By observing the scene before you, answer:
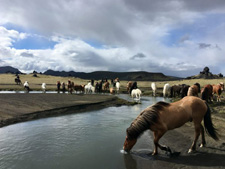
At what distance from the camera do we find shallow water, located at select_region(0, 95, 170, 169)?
20.4 ft

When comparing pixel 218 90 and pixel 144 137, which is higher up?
pixel 218 90

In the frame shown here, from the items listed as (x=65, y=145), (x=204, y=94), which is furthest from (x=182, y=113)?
(x=204, y=94)

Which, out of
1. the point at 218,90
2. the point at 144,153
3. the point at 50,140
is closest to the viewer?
the point at 144,153

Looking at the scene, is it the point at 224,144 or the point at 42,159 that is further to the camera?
the point at 224,144

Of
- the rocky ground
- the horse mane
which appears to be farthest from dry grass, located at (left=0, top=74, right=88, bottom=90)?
the horse mane

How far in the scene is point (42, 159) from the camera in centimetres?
651

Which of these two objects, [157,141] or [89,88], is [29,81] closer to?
[89,88]

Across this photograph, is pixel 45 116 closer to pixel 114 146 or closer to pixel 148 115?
pixel 114 146

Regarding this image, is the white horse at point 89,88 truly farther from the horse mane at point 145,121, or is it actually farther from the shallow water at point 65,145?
the horse mane at point 145,121

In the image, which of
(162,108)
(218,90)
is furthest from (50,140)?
(218,90)

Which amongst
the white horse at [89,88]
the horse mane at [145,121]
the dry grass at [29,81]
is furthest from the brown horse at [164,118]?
the dry grass at [29,81]

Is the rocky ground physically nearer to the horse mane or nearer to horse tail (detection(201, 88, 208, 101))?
the horse mane

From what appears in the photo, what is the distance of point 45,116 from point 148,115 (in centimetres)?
950

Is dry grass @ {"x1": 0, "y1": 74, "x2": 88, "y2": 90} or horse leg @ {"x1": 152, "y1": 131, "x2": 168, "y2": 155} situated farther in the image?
dry grass @ {"x1": 0, "y1": 74, "x2": 88, "y2": 90}
